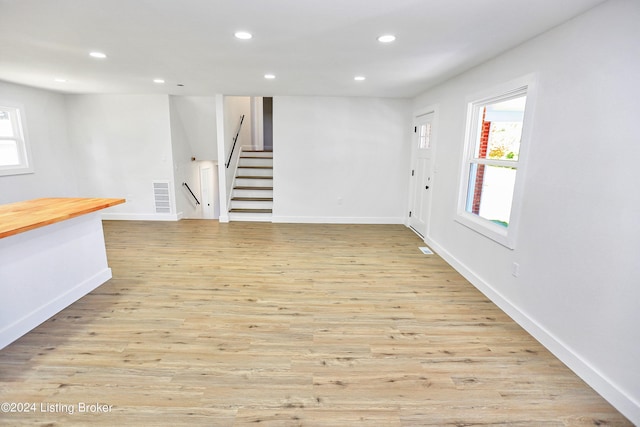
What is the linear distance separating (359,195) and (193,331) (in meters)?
4.32

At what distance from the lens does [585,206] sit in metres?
2.12

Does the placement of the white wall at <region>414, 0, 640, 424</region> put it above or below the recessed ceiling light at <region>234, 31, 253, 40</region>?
below

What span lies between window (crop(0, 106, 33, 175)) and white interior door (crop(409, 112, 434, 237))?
661 centimetres

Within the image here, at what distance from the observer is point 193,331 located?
2580 mm

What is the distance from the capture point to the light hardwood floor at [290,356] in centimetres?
180

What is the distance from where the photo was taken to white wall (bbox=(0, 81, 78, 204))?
4.95 metres

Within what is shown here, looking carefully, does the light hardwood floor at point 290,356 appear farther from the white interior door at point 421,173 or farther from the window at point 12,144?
the window at point 12,144

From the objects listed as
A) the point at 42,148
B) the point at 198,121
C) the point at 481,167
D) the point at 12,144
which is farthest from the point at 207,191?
the point at 481,167

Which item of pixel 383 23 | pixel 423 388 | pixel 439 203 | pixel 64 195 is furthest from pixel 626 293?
pixel 64 195

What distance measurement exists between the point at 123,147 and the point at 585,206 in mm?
6991

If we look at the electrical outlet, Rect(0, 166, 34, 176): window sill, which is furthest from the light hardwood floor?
Rect(0, 166, 34, 176): window sill

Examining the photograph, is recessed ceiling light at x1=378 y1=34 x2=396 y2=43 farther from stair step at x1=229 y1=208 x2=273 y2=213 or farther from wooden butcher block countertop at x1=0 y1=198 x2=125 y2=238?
stair step at x1=229 y1=208 x2=273 y2=213

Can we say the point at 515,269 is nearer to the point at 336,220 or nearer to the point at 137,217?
the point at 336,220

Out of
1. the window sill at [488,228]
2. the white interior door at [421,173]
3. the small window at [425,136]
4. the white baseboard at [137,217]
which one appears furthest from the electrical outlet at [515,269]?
the white baseboard at [137,217]
